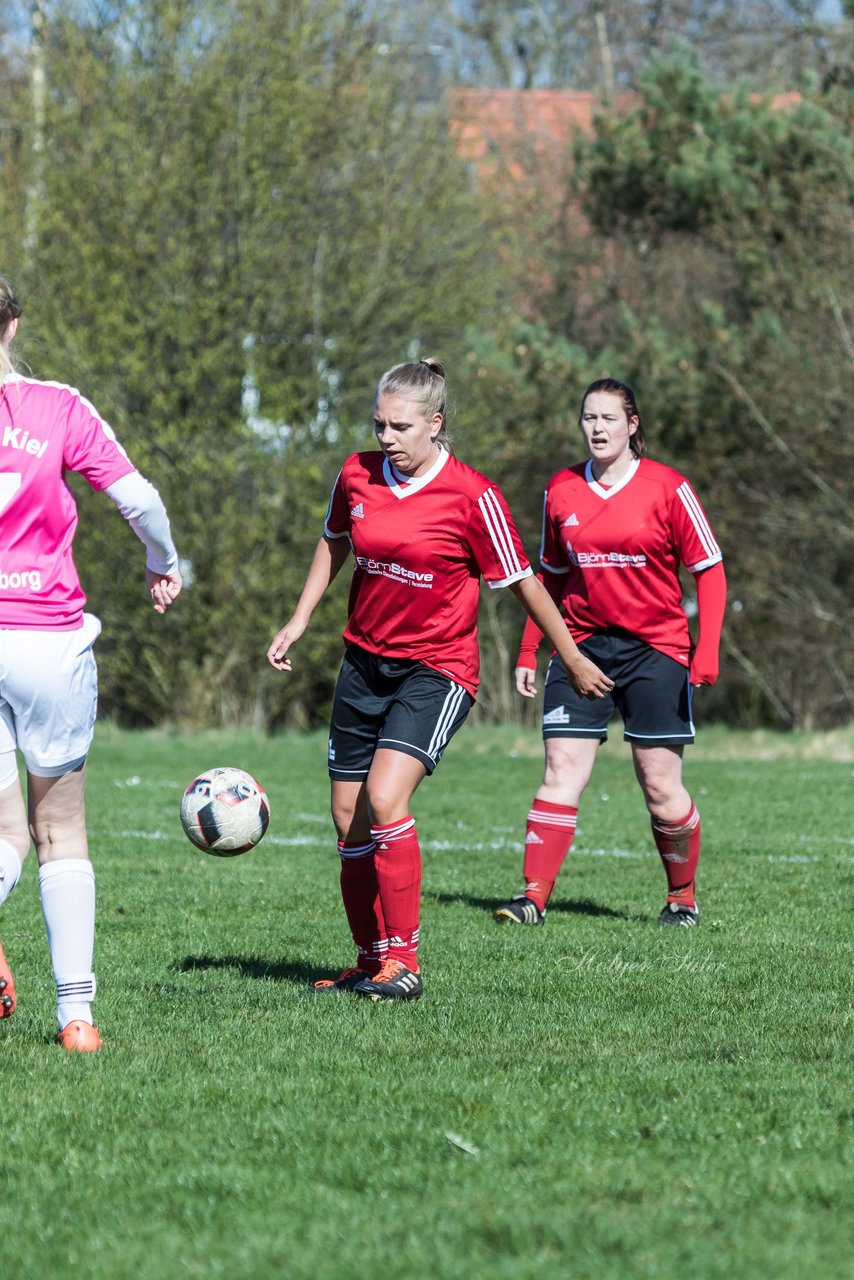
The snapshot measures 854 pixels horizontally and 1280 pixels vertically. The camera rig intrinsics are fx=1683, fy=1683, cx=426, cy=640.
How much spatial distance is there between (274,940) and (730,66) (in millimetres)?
25018

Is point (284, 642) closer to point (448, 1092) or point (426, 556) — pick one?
point (426, 556)

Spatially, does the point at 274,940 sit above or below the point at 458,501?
below

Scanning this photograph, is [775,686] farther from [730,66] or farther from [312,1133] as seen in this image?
[312,1133]

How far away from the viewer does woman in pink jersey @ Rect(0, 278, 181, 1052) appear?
439cm

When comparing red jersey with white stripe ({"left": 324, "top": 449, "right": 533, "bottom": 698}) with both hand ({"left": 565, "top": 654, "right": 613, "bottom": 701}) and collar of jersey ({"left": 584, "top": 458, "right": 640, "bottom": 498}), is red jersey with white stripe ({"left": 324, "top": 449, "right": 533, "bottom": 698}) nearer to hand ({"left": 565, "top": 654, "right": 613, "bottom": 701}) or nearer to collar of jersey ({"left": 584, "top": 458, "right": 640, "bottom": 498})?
hand ({"left": 565, "top": 654, "right": 613, "bottom": 701})

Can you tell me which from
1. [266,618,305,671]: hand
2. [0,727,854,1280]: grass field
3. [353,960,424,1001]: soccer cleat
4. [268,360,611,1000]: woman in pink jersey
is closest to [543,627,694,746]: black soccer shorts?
[0,727,854,1280]: grass field

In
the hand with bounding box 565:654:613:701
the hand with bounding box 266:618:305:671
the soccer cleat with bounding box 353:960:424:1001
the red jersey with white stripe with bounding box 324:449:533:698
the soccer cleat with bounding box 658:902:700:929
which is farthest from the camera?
the soccer cleat with bounding box 658:902:700:929

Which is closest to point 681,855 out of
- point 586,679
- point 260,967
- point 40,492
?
point 586,679

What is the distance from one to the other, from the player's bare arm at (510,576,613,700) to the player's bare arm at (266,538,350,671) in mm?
661

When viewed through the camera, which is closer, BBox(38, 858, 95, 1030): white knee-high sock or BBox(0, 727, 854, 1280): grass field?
BBox(0, 727, 854, 1280): grass field

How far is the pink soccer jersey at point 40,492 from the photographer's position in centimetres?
438

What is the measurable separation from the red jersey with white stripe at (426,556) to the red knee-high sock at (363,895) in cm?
70

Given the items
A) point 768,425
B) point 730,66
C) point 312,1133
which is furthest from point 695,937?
point 730,66

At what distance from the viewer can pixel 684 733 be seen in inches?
285
